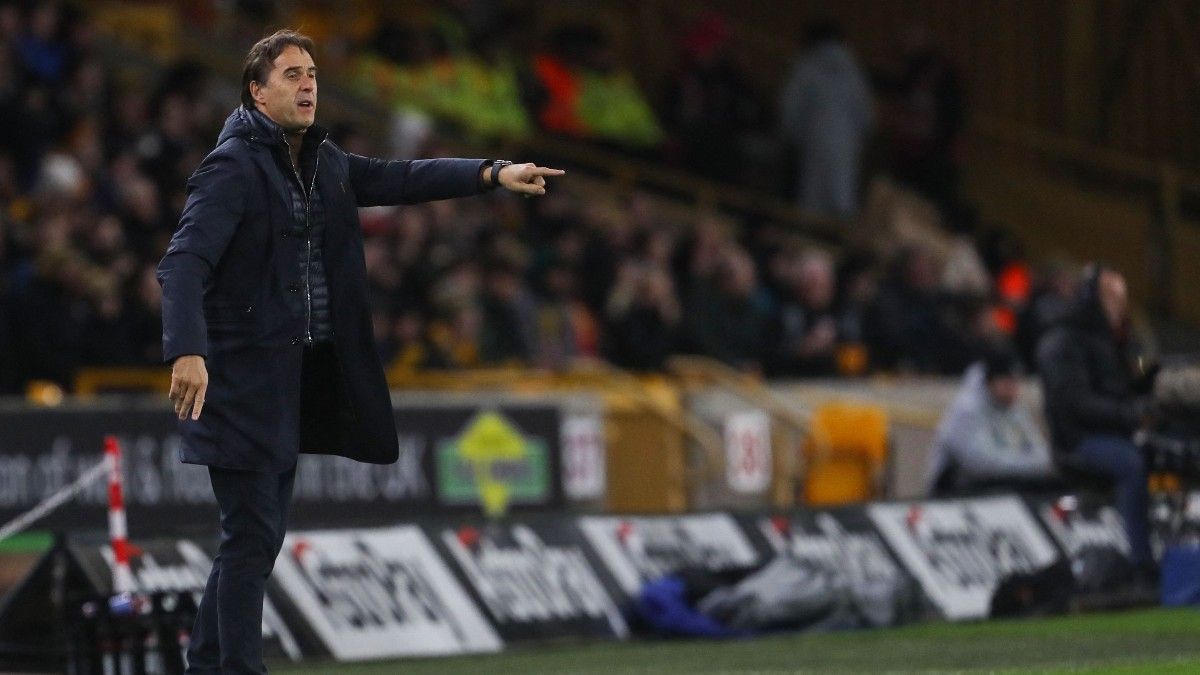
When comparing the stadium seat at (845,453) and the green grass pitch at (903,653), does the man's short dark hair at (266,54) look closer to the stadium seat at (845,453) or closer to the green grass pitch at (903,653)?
the green grass pitch at (903,653)

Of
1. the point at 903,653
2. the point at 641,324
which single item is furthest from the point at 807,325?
the point at 903,653

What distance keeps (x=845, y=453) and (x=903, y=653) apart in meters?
7.75

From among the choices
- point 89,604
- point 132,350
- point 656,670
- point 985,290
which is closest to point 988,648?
point 656,670

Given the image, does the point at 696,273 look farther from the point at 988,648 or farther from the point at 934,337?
the point at 988,648

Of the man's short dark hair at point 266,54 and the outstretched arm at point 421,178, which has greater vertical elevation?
the man's short dark hair at point 266,54

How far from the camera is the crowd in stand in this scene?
54.9 ft

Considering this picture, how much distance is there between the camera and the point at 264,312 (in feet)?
26.5

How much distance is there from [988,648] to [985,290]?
1211 centimetres

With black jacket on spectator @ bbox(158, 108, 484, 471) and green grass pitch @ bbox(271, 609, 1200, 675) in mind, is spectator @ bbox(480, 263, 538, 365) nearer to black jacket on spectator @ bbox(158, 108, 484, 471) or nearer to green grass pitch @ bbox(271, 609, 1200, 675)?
green grass pitch @ bbox(271, 609, 1200, 675)

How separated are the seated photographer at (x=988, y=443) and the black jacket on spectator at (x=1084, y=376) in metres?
0.77

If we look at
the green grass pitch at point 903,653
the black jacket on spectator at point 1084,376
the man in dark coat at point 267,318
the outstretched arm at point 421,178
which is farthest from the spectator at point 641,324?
the man in dark coat at point 267,318

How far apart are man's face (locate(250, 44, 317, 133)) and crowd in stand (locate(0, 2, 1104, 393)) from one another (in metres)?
8.36

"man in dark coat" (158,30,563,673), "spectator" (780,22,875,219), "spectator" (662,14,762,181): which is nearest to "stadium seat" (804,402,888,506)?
"spectator" (780,22,875,219)

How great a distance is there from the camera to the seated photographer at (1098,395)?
15500 mm
